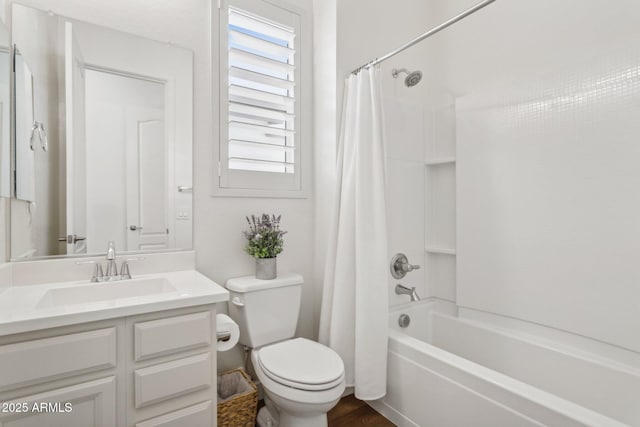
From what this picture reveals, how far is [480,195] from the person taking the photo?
2.01 metres

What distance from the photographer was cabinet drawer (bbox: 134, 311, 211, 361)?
3.51 feet

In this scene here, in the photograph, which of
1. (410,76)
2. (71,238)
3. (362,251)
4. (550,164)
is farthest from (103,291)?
(550,164)

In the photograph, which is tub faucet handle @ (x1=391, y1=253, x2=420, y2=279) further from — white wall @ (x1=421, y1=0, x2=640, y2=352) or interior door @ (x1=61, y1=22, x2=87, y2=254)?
interior door @ (x1=61, y1=22, x2=87, y2=254)

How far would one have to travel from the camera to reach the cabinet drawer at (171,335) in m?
1.07

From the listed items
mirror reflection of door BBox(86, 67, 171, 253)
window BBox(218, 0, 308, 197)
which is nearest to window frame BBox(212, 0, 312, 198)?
window BBox(218, 0, 308, 197)

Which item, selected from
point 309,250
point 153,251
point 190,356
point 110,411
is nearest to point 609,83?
point 309,250

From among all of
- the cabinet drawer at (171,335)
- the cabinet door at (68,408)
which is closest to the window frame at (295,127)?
the cabinet drawer at (171,335)

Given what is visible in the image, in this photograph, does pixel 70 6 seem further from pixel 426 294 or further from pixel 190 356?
pixel 426 294

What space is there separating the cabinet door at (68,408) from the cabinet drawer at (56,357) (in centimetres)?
5

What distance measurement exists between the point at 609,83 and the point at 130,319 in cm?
226

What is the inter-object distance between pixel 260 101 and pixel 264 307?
1.17 m

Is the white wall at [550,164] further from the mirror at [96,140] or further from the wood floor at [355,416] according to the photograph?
the mirror at [96,140]

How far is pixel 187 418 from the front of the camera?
3.80ft

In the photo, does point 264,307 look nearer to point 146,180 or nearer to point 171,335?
point 171,335
